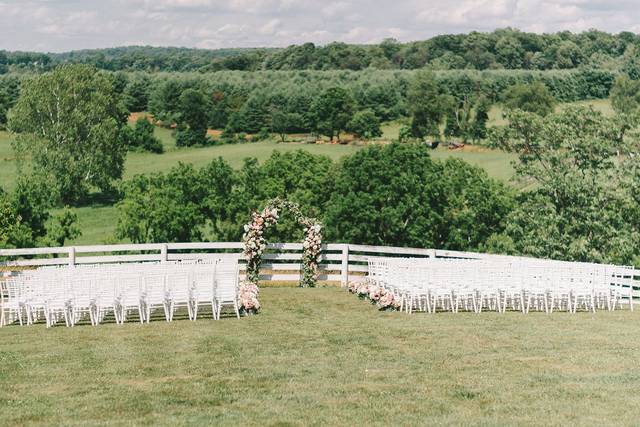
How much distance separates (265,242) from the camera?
23000mm

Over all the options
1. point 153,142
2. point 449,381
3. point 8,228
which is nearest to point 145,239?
point 8,228

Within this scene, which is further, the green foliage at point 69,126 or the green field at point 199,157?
the green foliage at point 69,126

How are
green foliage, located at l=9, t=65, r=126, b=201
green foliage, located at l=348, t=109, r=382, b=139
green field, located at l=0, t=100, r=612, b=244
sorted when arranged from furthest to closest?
green foliage, located at l=348, t=109, r=382, b=139 → green foliage, located at l=9, t=65, r=126, b=201 → green field, located at l=0, t=100, r=612, b=244

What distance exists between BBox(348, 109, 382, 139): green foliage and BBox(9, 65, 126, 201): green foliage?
32.8 m

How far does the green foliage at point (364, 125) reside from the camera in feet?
304

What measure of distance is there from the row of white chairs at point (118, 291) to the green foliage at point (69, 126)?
49139 millimetres

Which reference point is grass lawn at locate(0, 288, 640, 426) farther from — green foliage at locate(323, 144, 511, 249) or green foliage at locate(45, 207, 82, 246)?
green foliage at locate(45, 207, 82, 246)

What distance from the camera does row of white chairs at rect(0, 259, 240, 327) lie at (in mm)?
15805

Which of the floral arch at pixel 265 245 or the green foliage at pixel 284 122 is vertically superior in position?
the green foliage at pixel 284 122

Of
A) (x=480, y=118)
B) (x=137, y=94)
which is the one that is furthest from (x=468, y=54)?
(x=137, y=94)

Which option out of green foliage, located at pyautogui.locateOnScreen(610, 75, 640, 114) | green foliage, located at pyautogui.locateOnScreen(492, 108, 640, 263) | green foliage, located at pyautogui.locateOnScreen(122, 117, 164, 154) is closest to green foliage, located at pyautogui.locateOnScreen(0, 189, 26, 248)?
green foliage, located at pyautogui.locateOnScreen(492, 108, 640, 263)

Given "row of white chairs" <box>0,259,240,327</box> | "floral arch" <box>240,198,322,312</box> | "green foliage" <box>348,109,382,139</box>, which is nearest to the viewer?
"row of white chairs" <box>0,259,240,327</box>

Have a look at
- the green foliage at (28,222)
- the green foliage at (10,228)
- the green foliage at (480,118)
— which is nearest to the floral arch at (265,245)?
the green foliage at (10,228)

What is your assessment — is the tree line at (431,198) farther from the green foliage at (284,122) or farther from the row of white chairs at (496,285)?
the green foliage at (284,122)
